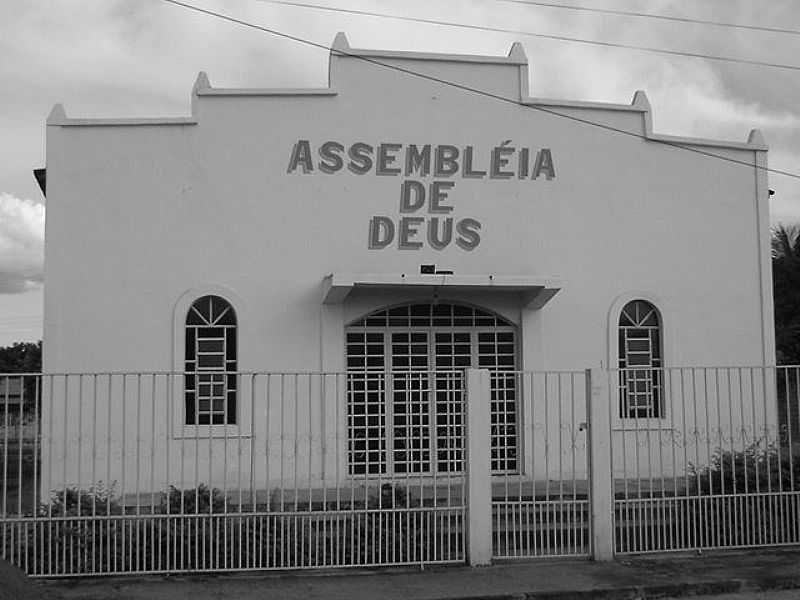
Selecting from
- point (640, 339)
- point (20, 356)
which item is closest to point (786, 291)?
point (640, 339)

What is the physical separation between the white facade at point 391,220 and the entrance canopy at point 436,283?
28 millimetres

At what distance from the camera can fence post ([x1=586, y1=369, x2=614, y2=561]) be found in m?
9.49

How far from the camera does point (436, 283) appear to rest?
1216cm

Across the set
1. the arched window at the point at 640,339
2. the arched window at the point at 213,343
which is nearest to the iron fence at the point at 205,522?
the arched window at the point at 213,343

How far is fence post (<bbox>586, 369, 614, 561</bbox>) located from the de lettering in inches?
158

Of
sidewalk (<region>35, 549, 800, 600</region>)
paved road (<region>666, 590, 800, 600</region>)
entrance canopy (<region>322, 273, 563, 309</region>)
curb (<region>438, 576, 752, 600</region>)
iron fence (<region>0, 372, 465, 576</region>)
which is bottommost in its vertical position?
paved road (<region>666, 590, 800, 600</region>)

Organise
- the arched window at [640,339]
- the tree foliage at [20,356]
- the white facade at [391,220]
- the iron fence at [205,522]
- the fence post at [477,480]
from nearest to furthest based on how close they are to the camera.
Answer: the iron fence at [205,522] → the fence post at [477,480] → the white facade at [391,220] → the arched window at [640,339] → the tree foliage at [20,356]

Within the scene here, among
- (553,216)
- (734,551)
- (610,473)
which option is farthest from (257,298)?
(734,551)

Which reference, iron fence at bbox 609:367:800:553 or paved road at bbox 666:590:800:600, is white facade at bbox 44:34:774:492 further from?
paved road at bbox 666:590:800:600

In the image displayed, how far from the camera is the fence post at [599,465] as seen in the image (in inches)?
374

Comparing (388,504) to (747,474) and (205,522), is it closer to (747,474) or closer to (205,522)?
(205,522)

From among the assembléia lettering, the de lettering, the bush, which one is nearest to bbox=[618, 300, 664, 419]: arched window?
the assembléia lettering

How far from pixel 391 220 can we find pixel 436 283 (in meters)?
1.26

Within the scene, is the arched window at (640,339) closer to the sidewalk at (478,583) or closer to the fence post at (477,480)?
the sidewalk at (478,583)
